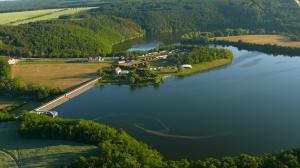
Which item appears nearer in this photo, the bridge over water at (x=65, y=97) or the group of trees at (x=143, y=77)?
the bridge over water at (x=65, y=97)

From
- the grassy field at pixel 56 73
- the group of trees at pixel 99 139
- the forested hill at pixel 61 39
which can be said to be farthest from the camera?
the forested hill at pixel 61 39

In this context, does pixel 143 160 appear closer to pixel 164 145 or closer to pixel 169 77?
pixel 164 145

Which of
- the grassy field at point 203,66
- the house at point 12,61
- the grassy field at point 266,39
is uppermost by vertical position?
the grassy field at point 266,39

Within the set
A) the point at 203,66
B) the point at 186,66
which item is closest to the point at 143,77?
the point at 186,66

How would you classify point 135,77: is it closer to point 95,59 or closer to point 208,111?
point 95,59

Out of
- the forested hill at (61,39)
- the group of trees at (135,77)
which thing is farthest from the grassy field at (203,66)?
the forested hill at (61,39)

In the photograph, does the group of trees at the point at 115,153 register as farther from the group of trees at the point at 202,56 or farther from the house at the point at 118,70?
the group of trees at the point at 202,56

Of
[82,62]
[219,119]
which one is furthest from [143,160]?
[82,62]

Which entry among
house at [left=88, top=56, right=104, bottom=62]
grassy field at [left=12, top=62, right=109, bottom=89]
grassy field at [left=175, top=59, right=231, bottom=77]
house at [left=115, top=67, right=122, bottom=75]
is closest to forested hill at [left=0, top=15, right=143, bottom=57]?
house at [left=88, top=56, right=104, bottom=62]
